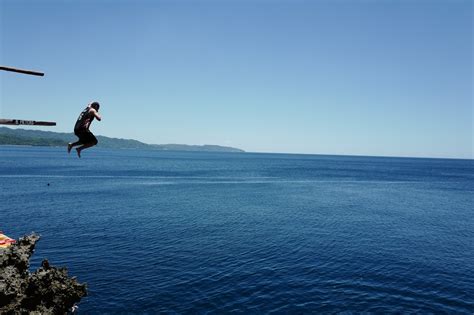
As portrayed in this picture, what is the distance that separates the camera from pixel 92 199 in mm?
68125

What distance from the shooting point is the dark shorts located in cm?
1244

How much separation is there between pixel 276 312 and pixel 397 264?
59.4ft

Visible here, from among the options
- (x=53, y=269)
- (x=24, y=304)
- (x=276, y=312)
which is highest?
(x=53, y=269)

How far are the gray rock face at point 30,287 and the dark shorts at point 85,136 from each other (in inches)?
425

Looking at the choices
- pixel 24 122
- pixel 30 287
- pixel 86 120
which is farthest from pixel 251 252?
pixel 24 122

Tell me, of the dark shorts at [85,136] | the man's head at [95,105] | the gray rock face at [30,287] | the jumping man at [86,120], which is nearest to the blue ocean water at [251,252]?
the gray rock face at [30,287]

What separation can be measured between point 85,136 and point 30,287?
1188 cm

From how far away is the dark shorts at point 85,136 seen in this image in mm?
12438

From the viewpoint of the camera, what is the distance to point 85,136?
1265cm

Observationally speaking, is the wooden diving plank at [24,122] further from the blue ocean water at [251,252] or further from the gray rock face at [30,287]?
the blue ocean water at [251,252]

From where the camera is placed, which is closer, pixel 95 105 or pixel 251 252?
pixel 95 105

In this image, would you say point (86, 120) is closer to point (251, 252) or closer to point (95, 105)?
point (95, 105)

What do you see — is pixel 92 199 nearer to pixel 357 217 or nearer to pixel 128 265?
pixel 128 265

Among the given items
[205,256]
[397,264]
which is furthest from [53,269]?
[397,264]
